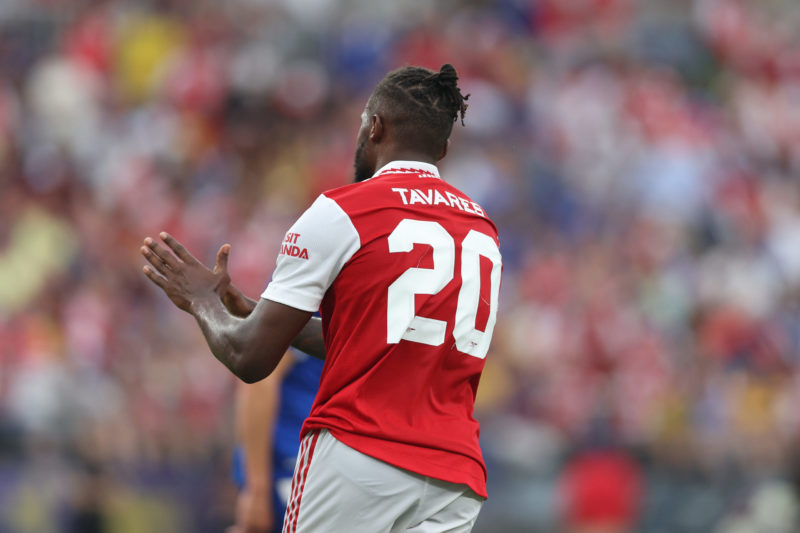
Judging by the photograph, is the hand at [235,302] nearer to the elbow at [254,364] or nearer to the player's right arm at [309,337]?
the player's right arm at [309,337]

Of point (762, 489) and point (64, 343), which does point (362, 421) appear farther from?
point (64, 343)

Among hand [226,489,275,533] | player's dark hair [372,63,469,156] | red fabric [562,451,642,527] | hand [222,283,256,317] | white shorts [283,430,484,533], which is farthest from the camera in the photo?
red fabric [562,451,642,527]

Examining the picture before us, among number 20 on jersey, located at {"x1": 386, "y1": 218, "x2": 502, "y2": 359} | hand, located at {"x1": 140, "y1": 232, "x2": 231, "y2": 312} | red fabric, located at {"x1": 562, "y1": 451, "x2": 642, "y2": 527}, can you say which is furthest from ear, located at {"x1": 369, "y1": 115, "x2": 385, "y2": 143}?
red fabric, located at {"x1": 562, "y1": 451, "x2": 642, "y2": 527}

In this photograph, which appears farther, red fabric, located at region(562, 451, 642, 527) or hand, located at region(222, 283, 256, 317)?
red fabric, located at region(562, 451, 642, 527)

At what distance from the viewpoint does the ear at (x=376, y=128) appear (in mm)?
3820

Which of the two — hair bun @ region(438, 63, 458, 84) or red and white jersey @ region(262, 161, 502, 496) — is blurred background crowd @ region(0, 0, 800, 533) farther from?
hair bun @ region(438, 63, 458, 84)

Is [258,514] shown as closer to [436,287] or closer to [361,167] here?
[361,167]

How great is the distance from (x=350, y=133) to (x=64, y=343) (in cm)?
371

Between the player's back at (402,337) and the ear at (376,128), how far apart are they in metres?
0.21

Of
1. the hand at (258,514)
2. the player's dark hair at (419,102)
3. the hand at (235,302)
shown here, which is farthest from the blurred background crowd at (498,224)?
the player's dark hair at (419,102)

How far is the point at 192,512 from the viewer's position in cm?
853

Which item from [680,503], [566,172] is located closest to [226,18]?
[566,172]

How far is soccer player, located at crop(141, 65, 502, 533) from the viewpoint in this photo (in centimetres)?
350

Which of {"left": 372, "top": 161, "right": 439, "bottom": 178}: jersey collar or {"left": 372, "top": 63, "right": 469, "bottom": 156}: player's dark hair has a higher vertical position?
{"left": 372, "top": 63, "right": 469, "bottom": 156}: player's dark hair
